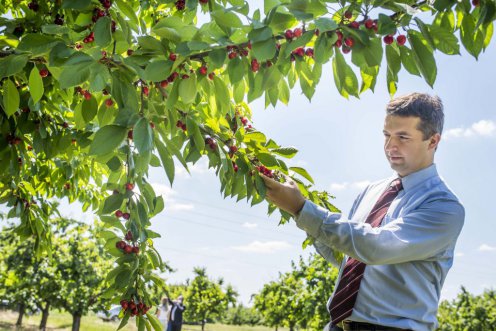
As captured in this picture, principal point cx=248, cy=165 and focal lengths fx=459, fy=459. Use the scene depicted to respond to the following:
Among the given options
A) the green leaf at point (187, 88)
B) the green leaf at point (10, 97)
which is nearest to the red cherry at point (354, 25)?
the green leaf at point (187, 88)

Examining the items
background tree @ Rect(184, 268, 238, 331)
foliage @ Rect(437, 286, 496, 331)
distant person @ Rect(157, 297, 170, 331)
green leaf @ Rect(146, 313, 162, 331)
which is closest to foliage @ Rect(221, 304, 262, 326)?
background tree @ Rect(184, 268, 238, 331)

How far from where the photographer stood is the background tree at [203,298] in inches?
1428

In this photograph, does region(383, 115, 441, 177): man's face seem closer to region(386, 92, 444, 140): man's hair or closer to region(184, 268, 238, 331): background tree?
region(386, 92, 444, 140): man's hair

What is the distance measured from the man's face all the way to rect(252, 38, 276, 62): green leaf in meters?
1.02

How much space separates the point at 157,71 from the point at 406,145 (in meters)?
1.26

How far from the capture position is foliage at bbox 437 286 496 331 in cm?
2177

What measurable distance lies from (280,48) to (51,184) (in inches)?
134

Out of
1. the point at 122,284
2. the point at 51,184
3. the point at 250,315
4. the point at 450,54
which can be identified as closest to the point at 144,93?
the point at 122,284

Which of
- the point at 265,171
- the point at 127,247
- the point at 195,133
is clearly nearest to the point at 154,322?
the point at 127,247

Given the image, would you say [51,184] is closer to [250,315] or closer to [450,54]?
[450,54]

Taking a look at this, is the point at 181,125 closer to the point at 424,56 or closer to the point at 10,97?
the point at 10,97

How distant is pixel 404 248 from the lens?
1876mm

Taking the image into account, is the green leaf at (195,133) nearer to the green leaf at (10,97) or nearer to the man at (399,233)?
the man at (399,233)

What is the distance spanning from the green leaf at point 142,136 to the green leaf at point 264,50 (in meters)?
0.42
